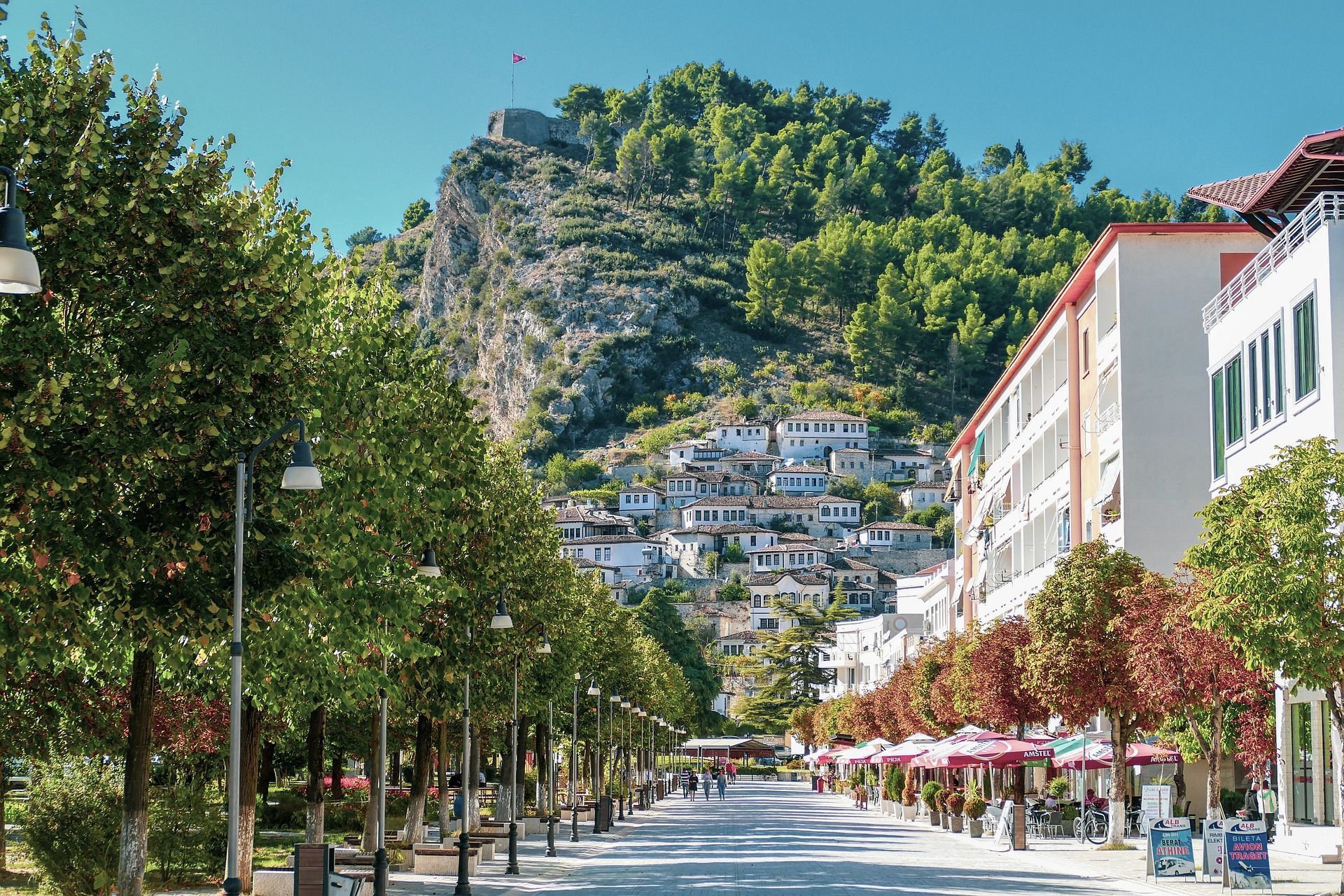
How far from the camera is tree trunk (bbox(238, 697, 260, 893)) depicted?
83.3 feet

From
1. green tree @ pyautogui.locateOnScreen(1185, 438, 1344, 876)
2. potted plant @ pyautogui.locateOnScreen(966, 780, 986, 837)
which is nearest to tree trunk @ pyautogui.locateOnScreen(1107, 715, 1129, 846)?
potted plant @ pyautogui.locateOnScreen(966, 780, 986, 837)

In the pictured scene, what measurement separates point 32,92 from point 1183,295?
4159cm

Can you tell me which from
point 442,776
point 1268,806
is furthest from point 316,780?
point 1268,806

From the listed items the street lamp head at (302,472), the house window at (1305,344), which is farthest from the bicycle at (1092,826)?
the street lamp head at (302,472)

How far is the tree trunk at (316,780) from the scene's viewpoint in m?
32.7

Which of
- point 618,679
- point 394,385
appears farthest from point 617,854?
point 618,679

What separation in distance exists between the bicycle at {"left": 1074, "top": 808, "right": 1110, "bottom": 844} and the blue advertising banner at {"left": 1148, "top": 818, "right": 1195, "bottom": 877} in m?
14.8

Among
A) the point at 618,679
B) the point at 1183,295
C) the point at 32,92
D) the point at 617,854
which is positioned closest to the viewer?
the point at 32,92

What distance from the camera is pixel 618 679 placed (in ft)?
239

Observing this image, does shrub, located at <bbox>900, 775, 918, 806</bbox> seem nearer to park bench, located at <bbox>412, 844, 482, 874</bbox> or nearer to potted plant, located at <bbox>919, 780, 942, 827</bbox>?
potted plant, located at <bbox>919, 780, 942, 827</bbox>

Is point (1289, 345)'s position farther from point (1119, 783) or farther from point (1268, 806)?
point (1119, 783)

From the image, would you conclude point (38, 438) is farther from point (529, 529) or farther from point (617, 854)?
point (617, 854)

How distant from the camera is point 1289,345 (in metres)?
34.9

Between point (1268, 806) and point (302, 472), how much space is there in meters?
30.4
